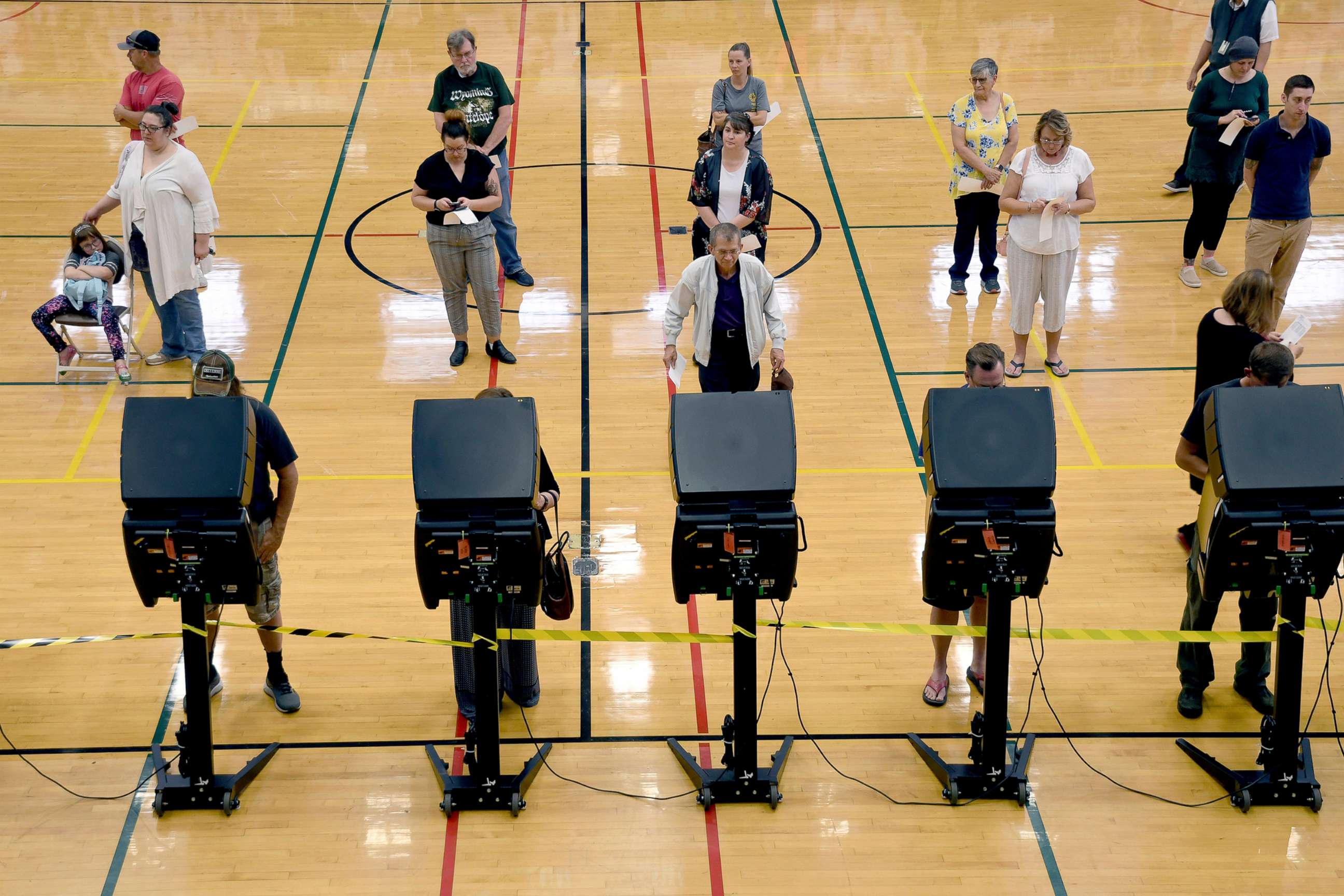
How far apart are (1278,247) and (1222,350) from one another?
268 cm

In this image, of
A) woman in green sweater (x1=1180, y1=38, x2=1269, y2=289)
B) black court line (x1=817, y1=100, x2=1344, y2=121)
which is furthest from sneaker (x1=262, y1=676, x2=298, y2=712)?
black court line (x1=817, y1=100, x2=1344, y2=121)

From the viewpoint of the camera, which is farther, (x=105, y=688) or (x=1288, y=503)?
(x=105, y=688)

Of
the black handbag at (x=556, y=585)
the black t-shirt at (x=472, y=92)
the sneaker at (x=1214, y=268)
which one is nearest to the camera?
the black handbag at (x=556, y=585)

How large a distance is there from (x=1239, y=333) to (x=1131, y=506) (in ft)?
4.41

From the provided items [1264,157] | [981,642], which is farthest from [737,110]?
[981,642]

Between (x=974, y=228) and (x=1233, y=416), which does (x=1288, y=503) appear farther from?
(x=974, y=228)

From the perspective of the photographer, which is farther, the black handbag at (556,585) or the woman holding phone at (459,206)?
the woman holding phone at (459,206)

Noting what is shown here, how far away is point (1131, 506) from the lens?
694 cm

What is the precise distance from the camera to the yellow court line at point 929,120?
36.7ft

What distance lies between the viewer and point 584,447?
751 centimetres

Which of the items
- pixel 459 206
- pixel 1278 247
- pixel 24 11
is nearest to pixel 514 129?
pixel 459 206

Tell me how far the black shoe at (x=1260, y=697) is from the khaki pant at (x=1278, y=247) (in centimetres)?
319

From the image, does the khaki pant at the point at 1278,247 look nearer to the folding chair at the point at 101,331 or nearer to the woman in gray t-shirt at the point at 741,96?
the woman in gray t-shirt at the point at 741,96

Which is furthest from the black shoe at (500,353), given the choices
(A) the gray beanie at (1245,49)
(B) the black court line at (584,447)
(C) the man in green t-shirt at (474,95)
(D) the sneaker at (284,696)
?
(A) the gray beanie at (1245,49)
